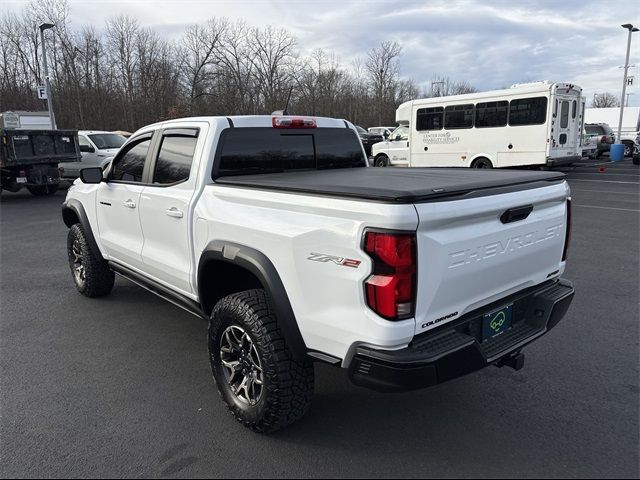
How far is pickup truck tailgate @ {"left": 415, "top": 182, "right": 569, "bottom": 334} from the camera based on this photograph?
230 centimetres

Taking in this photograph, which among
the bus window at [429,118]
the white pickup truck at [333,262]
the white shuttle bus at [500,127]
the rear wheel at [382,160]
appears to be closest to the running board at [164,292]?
the white pickup truck at [333,262]

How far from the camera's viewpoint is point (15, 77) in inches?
1464

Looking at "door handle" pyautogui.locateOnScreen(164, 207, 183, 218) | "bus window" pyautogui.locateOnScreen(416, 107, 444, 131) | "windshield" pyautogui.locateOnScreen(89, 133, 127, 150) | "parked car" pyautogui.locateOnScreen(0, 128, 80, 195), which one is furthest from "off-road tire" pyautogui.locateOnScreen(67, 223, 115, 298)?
"bus window" pyautogui.locateOnScreen(416, 107, 444, 131)

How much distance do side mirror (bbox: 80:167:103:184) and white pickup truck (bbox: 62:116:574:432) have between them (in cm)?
75

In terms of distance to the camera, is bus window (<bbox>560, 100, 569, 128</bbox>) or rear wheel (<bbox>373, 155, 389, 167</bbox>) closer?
bus window (<bbox>560, 100, 569, 128</bbox>)

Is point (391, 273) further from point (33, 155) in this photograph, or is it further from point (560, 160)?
point (560, 160)

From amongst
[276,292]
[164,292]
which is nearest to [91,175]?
[164,292]

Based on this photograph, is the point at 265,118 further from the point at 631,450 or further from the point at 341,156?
the point at 631,450

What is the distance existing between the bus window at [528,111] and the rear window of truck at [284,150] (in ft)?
39.3

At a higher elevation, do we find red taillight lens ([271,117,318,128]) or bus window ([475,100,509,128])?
bus window ([475,100,509,128])

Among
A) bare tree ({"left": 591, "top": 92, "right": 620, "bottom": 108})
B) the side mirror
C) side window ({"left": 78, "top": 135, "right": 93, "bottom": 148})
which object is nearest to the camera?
the side mirror

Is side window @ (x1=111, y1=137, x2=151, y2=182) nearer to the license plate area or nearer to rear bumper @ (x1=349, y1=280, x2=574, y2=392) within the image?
rear bumper @ (x1=349, y1=280, x2=574, y2=392)

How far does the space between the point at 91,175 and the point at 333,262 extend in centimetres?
315

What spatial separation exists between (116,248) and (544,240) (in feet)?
12.1
